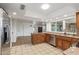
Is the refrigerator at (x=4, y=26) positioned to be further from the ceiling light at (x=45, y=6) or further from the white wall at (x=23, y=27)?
the ceiling light at (x=45, y=6)

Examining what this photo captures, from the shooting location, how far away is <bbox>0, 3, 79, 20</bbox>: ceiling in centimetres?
201

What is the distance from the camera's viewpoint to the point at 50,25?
86.2 inches

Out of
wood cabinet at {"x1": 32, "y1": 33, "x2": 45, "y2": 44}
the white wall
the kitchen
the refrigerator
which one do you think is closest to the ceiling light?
the kitchen

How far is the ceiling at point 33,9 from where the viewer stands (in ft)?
6.61

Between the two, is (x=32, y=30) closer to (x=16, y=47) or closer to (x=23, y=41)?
(x=23, y=41)

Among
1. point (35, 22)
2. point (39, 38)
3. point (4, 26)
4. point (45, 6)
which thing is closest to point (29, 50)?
point (39, 38)

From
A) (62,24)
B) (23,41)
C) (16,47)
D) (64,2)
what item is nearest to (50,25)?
(62,24)

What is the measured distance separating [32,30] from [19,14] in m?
0.45

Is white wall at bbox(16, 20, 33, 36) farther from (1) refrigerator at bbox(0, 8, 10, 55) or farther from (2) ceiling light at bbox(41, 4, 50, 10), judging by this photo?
(2) ceiling light at bbox(41, 4, 50, 10)

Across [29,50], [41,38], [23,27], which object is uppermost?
[23,27]

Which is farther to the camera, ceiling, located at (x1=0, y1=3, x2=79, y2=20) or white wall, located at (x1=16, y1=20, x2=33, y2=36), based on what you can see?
white wall, located at (x1=16, y1=20, x2=33, y2=36)

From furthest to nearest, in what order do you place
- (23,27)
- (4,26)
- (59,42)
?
(59,42), (23,27), (4,26)

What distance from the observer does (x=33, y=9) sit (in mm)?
2109

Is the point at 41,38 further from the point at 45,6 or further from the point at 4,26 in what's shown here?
the point at 4,26
